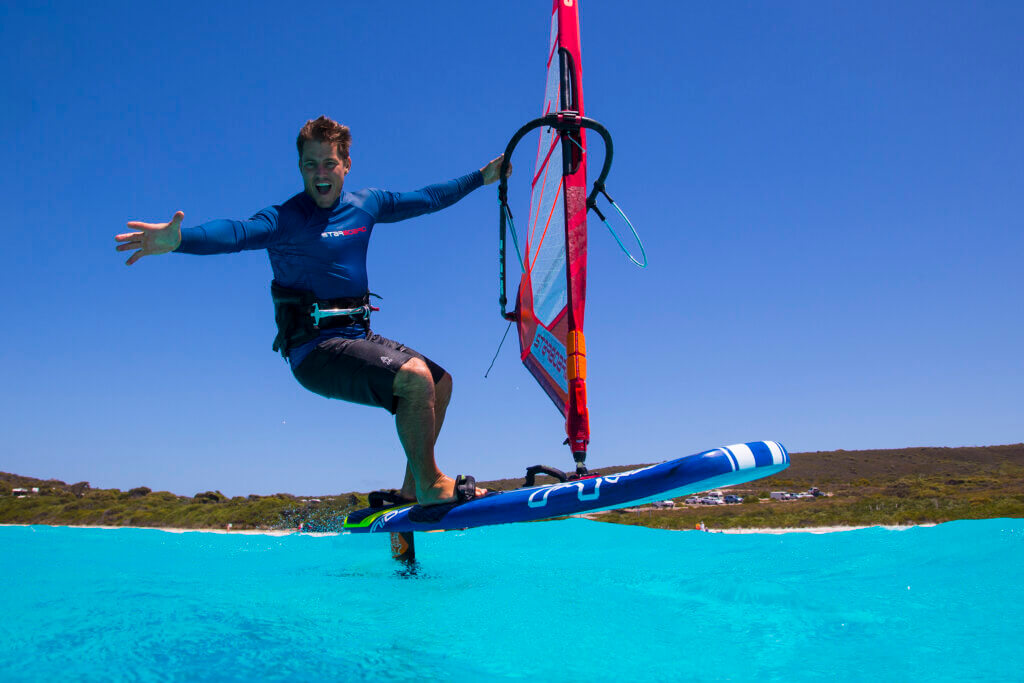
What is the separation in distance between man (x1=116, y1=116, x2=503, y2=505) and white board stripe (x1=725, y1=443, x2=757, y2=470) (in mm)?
1715

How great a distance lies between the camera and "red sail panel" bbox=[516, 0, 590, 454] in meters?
4.62

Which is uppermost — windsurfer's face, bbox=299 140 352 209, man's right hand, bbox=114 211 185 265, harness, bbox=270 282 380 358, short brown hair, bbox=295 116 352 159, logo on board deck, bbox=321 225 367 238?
short brown hair, bbox=295 116 352 159

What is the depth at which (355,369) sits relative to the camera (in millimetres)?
4004

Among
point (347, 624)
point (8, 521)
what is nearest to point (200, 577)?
point (347, 624)

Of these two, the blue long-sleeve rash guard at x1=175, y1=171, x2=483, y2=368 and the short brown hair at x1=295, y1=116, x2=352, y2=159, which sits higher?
the short brown hair at x1=295, y1=116, x2=352, y2=159

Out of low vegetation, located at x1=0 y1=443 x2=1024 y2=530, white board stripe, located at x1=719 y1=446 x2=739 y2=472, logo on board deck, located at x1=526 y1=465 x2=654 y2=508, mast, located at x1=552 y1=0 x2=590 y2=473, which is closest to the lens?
white board stripe, located at x1=719 y1=446 x2=739 y2=472

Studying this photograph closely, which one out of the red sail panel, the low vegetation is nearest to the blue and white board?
the red sail panel

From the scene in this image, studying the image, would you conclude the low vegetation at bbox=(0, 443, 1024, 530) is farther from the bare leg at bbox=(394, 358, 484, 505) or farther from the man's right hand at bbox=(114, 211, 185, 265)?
A: the man's right hand at bbox=(114, 211, 185, 265)

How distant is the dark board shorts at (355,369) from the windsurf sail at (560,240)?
133 cm

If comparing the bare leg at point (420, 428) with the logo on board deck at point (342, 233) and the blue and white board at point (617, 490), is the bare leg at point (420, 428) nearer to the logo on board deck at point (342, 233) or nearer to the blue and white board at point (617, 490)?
the blue and white board at point (617, 490)

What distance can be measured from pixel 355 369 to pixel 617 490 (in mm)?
1828

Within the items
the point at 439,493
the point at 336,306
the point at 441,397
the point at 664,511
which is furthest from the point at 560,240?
the point at 664,511

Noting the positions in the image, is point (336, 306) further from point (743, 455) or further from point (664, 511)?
point (664, 511)

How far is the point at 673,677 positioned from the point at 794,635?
1166 mm
